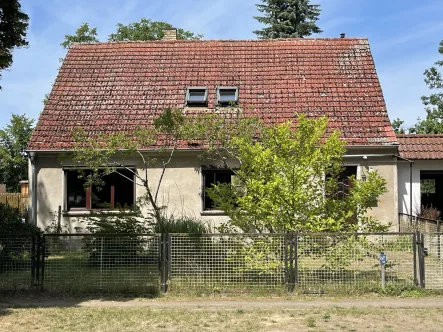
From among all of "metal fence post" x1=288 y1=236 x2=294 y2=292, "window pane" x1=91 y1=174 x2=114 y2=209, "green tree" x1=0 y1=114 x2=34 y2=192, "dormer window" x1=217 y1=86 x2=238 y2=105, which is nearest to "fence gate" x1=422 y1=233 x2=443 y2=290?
"metal fence post" x1=288 y1=236 x2=294 y2=292

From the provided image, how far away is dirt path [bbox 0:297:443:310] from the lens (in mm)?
9523

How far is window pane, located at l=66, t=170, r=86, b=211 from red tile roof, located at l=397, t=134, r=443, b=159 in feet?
35.9

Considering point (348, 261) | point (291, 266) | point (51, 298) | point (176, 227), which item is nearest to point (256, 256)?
point (291, 266)

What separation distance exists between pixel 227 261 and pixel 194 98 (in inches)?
357

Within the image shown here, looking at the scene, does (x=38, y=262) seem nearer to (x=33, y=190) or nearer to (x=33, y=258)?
(x=33, y=258)

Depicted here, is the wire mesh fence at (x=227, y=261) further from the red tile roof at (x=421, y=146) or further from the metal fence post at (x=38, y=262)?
the red tile roof at (x=421, y=146)

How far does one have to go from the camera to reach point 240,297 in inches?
405

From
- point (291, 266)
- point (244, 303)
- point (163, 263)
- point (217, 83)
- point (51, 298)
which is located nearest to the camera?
point (244, 303)

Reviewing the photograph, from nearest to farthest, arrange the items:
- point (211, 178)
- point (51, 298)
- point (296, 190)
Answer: point (51, 298), point (296, 190), point (211, 178)

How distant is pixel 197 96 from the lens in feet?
61.1

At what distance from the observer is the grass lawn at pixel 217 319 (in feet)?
26.5

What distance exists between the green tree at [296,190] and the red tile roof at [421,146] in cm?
836

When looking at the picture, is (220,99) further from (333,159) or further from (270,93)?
(333,159)

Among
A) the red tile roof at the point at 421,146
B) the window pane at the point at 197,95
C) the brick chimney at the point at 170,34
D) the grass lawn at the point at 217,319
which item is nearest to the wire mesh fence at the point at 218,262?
the grass lawn at the point at 217,319
